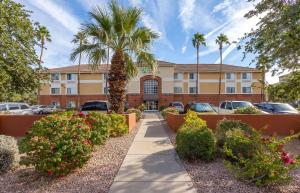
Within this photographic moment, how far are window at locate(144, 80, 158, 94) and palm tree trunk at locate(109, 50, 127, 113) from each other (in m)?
39.9

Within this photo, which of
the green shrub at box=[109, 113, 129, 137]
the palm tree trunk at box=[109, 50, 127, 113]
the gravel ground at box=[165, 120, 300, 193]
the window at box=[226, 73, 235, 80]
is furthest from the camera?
the window at box=[226, 73, 235, 80]

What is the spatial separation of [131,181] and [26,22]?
9.32 metres

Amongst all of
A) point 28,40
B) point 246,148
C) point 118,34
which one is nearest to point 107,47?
point 118,34

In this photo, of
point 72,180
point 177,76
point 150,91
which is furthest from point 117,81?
point 177,76

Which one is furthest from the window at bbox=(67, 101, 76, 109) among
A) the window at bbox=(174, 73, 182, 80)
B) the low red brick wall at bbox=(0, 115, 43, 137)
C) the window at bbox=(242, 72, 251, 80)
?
the low red brick wall at bbox=(0, 115, 43, 137)

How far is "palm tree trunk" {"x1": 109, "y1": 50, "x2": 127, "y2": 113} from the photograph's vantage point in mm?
16281

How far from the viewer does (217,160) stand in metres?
8.91

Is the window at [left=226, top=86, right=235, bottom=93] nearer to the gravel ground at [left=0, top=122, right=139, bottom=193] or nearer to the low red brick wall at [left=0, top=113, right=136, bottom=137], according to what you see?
the low red brick wall at [left=0, top=113, right=136, bottom=137]

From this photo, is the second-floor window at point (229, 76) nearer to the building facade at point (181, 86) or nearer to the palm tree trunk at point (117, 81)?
the building facade at point (181, 86)

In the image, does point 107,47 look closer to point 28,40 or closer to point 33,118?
point 28,40

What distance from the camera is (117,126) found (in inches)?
567

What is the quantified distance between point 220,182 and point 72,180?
3.36m

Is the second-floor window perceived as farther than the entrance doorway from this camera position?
Yes

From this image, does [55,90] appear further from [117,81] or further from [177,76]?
[117,81]
